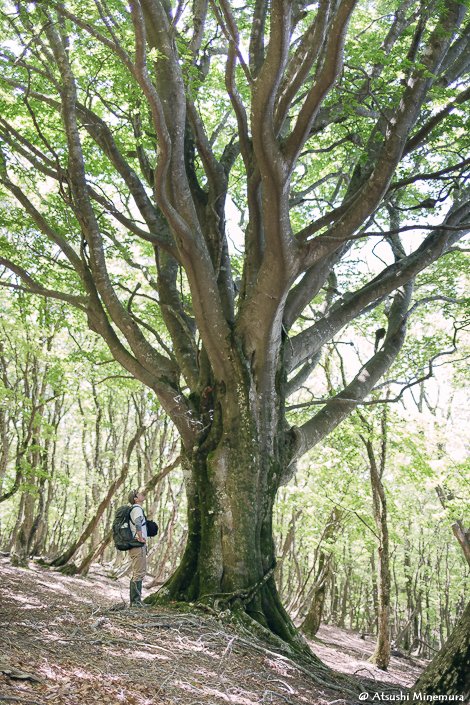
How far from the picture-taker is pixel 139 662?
14.4 feet

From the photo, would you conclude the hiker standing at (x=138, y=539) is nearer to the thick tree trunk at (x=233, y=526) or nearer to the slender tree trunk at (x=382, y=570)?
the thick tree trunk at (x=233, y=526)

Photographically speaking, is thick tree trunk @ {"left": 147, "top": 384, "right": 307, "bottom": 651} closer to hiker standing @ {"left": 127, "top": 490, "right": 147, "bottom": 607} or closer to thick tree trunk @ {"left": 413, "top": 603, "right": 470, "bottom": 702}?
hiker standing @ {"left": 127, "top": 490, "right": 147, "bottom": 607}

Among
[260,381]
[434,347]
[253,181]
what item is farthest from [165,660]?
[434,347]

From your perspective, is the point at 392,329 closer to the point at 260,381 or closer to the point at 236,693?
the point at 260,381

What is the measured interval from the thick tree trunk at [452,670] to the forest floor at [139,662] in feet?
5.14

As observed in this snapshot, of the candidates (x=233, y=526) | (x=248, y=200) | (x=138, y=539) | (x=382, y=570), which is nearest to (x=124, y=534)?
(x=138, y=539)

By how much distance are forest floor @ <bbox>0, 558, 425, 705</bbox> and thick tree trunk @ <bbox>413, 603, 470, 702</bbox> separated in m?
1.57

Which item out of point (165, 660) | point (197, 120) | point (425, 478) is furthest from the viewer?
point (425, 478)

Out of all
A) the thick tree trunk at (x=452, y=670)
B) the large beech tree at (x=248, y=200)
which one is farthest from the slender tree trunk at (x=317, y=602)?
the thick tree trunk at (x=452, y=670)

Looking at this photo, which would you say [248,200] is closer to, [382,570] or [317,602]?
[382,570]

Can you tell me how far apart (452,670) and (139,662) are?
95.2 inches

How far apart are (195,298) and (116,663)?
4.19 metres

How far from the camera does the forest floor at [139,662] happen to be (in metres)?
3.46

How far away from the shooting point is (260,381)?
730 centimetres
